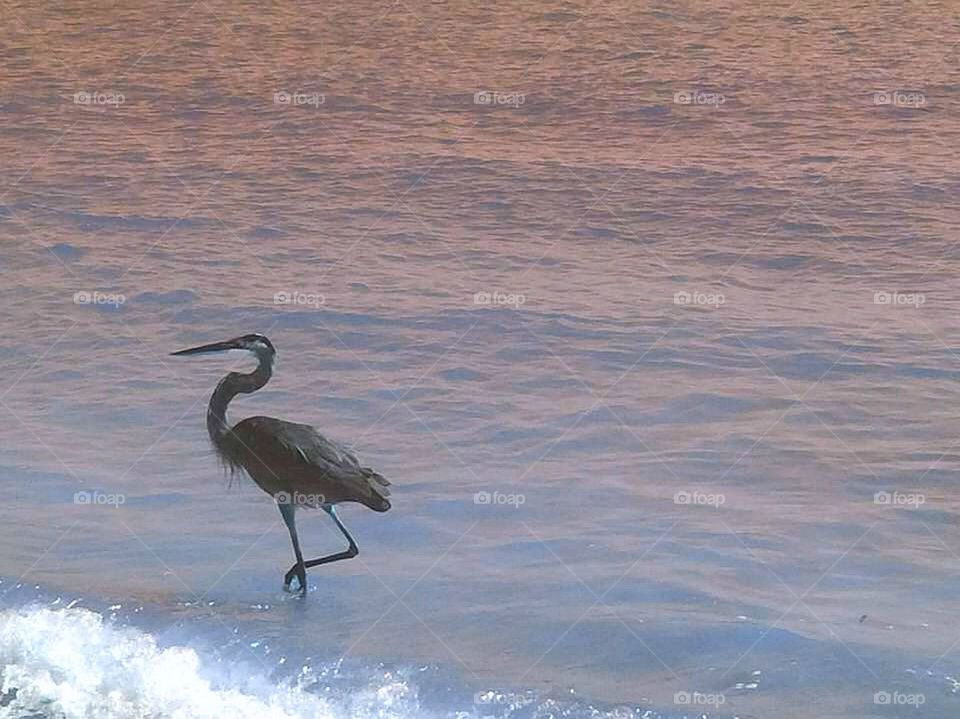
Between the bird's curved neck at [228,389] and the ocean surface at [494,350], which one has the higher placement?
the bird's curved neck at [228,389]

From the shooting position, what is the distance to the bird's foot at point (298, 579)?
3.56 m

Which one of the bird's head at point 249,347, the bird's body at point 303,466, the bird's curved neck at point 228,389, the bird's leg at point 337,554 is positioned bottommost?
the bird's leg at point 337,554

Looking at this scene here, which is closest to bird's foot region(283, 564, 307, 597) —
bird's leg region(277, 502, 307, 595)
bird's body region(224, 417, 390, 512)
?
bird's leg region(277, 502, 307, 595)

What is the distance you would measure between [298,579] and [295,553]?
0.06 m

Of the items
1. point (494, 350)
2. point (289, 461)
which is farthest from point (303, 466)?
point (494, 350)

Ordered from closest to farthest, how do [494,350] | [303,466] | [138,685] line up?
[138,685] → [303,466] → [494,350]

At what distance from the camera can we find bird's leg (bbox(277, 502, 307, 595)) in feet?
11.7

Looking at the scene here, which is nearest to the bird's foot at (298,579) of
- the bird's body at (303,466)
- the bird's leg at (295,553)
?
the bird's leg at (295,553)

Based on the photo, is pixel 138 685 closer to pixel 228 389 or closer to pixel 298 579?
pixel 298 579

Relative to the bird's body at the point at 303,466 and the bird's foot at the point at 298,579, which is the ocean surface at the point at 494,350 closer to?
the bird's foot at the point at 298,579

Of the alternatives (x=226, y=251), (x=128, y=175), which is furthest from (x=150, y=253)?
(x=128, y=175)

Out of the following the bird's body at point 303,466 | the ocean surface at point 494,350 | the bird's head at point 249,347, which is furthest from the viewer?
the bird's head at point 249,347

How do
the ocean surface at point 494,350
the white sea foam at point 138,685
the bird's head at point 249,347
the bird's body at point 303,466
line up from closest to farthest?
the white sea foam at point 138,685, the ocean surface at point 494,350, the bird's body at point 303,466, the bird's head at point 249,347

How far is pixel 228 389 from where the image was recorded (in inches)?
142
